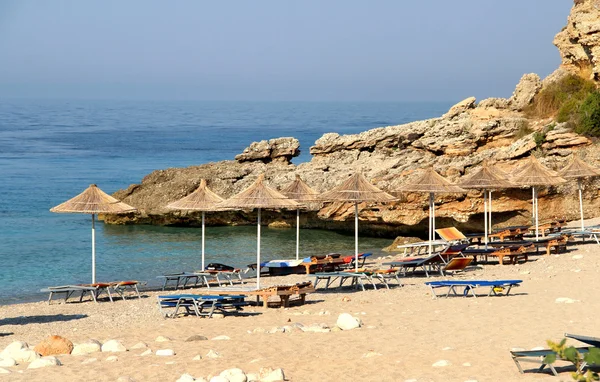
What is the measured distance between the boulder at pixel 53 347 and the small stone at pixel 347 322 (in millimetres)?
3997

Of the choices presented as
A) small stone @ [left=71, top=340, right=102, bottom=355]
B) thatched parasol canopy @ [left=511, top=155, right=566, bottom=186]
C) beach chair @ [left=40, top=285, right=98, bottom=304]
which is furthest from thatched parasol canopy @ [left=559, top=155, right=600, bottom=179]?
small stone @ [left=71, top=340, right=102, bottom=355]

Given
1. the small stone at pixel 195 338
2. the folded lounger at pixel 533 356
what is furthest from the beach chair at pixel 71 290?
the folded lounger at pixel 533 356

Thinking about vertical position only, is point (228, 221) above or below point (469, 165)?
below

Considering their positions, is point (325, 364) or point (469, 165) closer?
point (325, 364)

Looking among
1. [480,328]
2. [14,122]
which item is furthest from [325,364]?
[14,122]

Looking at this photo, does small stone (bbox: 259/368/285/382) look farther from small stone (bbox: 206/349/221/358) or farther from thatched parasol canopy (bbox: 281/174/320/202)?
thatched parasol canopy (bbox: 281/174/320/202)

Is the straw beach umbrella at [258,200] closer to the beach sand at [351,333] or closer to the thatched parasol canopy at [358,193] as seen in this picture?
the beach sand at [351,333]

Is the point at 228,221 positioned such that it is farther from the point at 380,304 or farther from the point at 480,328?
the point at 480,328

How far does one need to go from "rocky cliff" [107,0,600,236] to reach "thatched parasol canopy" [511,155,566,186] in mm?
5533

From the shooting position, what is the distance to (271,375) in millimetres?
9883

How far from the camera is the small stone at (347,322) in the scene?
521 inches

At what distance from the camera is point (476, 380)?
9492 millimetres

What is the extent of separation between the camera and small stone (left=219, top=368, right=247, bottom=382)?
972cm

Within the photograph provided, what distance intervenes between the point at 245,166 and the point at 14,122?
97.7 metres
